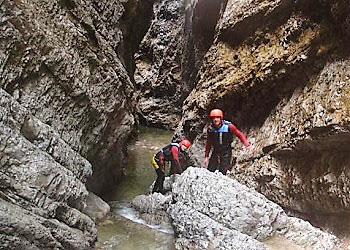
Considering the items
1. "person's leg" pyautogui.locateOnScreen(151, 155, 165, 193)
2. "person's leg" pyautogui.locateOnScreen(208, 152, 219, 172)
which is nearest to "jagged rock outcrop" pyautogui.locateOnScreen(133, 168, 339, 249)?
"person's leg" pyautogui.locateOnScreen(208, 152, 219, 172)

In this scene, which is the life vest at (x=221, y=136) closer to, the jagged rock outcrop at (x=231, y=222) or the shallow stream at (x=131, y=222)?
the jagged rock outcrop at (x=231, y=222)

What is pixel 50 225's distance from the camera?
5.48 m

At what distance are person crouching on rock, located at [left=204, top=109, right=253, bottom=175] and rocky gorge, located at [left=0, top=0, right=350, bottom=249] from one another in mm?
410

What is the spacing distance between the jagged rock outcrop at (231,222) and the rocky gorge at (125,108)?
0.52ft

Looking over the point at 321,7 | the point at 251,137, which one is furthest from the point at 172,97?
the point at 321,7

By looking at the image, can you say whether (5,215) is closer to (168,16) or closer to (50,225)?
(50,225)

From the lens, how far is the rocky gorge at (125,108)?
18.3 feet

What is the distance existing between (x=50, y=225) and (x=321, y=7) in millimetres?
7954

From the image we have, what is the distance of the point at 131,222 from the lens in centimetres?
902

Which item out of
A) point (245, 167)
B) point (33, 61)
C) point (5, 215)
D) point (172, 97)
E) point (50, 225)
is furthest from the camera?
point (172, 97)

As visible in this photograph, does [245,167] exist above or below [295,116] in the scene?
below

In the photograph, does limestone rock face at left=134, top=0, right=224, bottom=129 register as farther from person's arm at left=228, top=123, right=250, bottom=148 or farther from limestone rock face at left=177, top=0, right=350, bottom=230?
person's arm at left=228, top=123, right=250, bottom=148

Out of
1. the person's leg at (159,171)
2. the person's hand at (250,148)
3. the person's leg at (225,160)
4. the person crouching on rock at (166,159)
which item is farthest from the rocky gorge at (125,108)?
the person's leg at (159,171)

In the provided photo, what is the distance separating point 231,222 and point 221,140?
3.92 meters
